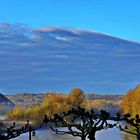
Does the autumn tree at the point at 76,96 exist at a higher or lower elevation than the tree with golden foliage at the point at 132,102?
higher

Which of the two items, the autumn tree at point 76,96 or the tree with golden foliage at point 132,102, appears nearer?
the tree with golden foliage at point 132,102

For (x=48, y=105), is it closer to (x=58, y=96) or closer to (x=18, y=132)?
(x=58, y=96)

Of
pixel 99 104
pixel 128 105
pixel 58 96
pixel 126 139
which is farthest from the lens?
pixel 99 104

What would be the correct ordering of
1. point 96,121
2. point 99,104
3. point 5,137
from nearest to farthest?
point 5,137 < point 96,121 < point 99,104

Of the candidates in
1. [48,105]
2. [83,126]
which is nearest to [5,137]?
[83,126]

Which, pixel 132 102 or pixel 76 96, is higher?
pixel 76 96

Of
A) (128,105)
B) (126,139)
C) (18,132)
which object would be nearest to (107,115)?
(18,132)

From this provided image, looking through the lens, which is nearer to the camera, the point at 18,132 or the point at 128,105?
the point at 18,132

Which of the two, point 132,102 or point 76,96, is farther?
point 76,96

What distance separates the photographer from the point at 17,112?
116 meters

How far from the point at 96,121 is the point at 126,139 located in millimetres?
52321

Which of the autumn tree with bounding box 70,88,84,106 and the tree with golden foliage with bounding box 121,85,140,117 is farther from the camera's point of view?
the autumn tree with bounding box 70,88,84,106

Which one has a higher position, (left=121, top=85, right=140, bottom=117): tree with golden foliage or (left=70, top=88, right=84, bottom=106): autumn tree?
(left=70, top=88, right=84, bottom=106): autumn tree

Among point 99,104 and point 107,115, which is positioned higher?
point 99,104
